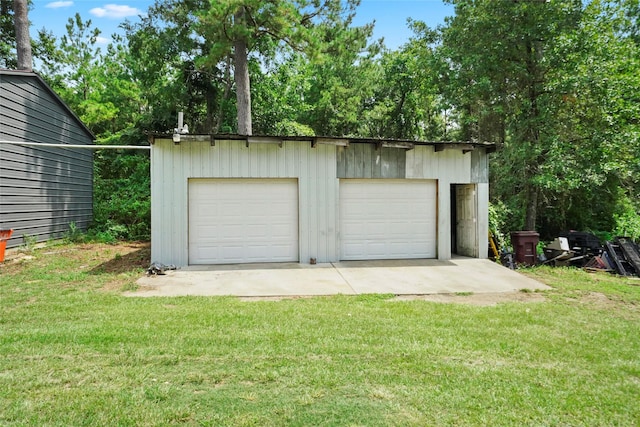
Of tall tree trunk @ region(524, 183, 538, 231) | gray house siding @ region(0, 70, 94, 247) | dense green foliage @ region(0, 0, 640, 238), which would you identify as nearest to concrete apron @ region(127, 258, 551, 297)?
Result: dense green foliage @ region(0, 0, 640, 238)

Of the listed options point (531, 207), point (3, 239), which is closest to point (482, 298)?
point (531, 207)

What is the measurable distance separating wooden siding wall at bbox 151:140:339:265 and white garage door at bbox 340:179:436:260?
0.42 meters

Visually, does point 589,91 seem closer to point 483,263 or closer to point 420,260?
point 483,263

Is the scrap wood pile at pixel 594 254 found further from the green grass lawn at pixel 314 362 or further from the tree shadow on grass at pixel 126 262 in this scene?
the tree shadow on grass at pixel 126 262

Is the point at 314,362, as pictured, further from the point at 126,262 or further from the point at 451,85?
the point at 451,85

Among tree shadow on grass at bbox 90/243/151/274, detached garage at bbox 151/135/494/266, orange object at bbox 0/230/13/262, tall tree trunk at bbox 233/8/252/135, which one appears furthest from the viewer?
tall tree trunk at bbox 233/8/252/135

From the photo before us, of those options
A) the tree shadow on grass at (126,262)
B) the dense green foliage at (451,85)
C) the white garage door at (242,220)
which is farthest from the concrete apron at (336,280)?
the dense green foliage at (451,85)

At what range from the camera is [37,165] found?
10.6m

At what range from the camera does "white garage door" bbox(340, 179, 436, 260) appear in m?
8.71

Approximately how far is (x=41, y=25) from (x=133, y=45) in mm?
8173

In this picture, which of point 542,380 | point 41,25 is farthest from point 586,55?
point 41,25

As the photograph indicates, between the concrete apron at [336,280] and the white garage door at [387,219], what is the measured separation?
59cm

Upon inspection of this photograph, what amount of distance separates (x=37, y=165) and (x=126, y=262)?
16.0 ft

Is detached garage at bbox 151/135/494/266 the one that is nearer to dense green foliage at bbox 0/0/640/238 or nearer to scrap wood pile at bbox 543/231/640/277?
scrap wood pile at bbox 543/231/640/277
